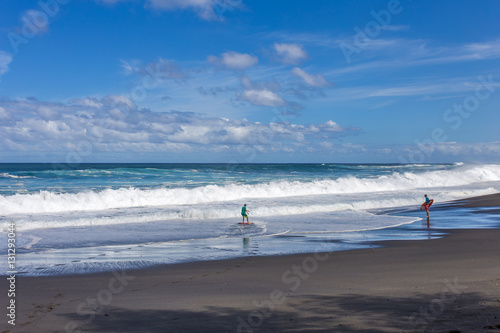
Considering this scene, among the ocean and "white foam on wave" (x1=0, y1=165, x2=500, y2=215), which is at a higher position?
"white foam on wave" (x1=0, y1=165, x2=500, y2=215)

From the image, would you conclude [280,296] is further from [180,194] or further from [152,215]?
[180,194]

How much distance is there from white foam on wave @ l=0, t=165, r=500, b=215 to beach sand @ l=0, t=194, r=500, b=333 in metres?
19.1

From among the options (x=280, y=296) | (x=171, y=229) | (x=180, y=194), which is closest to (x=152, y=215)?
(x=171, y=229)

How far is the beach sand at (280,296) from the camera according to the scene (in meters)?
5.79

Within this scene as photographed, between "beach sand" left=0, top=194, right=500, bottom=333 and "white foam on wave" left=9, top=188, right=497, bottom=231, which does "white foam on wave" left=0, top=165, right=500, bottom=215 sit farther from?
"beach sand" left=0, top=194, right=500, bottom=333

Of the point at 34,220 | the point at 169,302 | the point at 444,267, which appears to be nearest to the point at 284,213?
the point at 34,220

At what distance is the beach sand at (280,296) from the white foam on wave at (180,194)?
19.1m

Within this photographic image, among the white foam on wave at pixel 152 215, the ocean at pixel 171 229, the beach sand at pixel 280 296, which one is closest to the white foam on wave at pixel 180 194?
the ocean at pixel 171 229

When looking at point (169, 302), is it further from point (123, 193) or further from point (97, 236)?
point (123, 193)

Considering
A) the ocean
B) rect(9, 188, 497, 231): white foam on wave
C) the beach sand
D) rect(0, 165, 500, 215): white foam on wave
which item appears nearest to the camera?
the beach sand

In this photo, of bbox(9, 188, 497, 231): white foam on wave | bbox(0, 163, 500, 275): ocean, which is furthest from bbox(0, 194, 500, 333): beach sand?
bbox(9, 188, 497, 231): white foam on wave

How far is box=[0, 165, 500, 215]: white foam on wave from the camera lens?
27.1 meters

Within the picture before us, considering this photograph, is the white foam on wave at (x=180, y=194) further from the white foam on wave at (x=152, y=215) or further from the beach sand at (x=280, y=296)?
the beach sand at (x=280, y=296)

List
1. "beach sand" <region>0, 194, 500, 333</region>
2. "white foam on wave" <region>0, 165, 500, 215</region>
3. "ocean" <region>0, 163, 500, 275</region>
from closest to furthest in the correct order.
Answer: "beach sand" <region>0, 194, 500, 333</region>
"ocean" <region>0, 163, 500, 275</region>
"white foam on wave" <region>0, 165, 500, 215</region>
